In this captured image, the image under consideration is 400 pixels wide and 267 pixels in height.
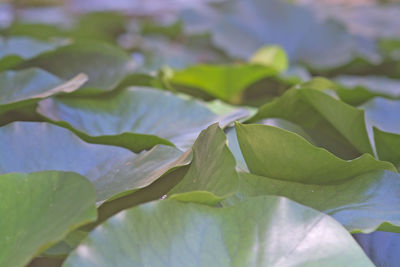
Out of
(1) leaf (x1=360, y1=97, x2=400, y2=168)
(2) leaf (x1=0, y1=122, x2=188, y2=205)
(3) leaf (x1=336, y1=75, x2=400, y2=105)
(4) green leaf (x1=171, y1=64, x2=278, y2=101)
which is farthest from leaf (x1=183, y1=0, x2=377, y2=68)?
(2) leaf (x1=0, y1=122, x2=188, y2=205)

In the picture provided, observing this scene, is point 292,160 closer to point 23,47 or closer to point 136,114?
point 136,114

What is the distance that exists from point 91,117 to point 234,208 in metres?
0.26

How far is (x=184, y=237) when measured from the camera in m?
0.27

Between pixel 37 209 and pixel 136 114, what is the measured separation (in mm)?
250

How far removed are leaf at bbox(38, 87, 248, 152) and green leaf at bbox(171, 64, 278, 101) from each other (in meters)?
0.17

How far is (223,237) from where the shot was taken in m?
0.27

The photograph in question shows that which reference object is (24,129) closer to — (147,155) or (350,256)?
(147,155)

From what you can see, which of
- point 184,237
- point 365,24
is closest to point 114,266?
point 184,237

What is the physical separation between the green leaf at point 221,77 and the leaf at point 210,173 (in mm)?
378

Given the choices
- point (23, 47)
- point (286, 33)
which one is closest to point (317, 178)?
point (23, 47)

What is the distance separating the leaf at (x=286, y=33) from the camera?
3.55 feet

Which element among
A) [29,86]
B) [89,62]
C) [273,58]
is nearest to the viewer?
[29,86]

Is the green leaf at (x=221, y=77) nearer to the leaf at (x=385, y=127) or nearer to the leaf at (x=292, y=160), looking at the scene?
the leaf at (x=385, y=127)

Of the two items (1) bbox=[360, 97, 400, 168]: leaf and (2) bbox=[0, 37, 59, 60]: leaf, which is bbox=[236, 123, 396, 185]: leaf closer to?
(1) bbox=[360, 97, 400, 168]: leaf
